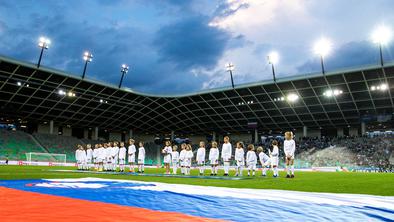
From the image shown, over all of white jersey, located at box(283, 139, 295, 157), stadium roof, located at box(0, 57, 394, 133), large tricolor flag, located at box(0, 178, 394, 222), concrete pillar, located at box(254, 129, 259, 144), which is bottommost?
large tricolor flag, located at box(0, 178, 394, 222)

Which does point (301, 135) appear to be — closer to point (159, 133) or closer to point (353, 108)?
point (353, 108)

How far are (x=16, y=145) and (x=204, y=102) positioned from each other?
28.9 meters

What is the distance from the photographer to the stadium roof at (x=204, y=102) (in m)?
42.3

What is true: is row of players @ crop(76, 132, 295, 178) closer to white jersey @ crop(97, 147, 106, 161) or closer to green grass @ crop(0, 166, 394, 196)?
white jersey @ crop(97, 147, 106, 161)

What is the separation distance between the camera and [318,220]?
4.68 metres

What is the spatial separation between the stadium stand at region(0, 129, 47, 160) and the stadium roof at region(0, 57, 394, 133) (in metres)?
3.02

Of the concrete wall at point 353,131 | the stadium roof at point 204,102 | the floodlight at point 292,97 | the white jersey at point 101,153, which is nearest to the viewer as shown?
the white jersey at point 101,153

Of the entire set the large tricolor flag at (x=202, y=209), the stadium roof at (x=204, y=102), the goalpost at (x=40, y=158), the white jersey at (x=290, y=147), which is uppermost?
the stadium roof at (x=204, y=102)

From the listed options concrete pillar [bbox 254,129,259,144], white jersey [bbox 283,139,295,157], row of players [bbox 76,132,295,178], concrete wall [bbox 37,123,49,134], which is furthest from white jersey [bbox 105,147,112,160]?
concrete wall [bbox 37,123,49,134]

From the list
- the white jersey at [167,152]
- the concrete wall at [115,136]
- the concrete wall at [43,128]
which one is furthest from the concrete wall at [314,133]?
the concrete wall at [43,128]

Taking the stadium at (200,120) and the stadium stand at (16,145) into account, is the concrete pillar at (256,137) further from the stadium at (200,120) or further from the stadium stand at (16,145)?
the stadium stand at (16,145)

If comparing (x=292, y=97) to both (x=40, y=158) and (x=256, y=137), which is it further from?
(x=40, y=158)

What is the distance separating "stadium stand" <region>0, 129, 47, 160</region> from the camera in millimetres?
47047

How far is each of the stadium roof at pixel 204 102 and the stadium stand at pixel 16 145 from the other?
119 inches
